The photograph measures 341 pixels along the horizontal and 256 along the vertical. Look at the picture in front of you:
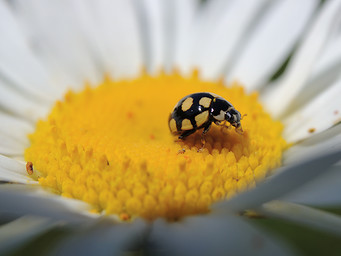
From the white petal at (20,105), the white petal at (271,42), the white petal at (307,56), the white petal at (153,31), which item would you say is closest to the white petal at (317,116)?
the white petal at (307,56)

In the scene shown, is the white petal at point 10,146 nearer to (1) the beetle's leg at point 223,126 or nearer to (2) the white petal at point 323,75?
(1) the beetle's leg at point 223,126

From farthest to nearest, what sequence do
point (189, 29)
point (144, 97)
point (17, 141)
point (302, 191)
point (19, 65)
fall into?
point (189, 29), point (19, 65), point (144, 97), point (17, 141), point (302, 191)

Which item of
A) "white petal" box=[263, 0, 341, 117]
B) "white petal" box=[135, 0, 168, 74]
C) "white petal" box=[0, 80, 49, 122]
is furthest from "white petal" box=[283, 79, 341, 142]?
"white petal" box=[0, 80, 49, 122]

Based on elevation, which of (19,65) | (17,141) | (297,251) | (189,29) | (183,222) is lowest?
(297,251)

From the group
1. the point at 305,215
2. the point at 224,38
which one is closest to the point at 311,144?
the point at 305,215

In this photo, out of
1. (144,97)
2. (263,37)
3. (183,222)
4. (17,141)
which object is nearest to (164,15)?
(263,37)

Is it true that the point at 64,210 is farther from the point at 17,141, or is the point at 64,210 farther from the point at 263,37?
the point at 263,37
